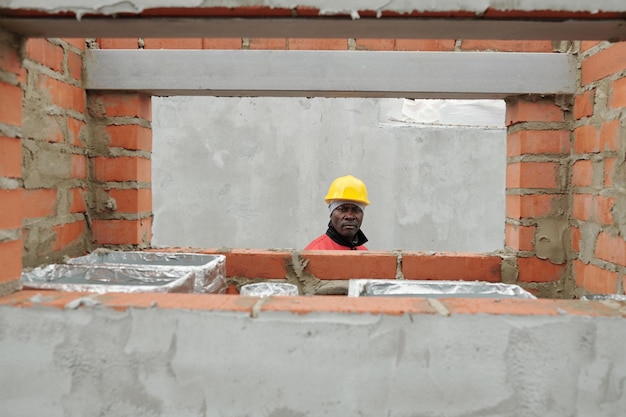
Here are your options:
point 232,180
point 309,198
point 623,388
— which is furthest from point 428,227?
point 623,388

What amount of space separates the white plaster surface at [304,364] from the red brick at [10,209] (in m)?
0.24

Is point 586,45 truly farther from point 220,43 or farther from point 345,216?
point 345,216

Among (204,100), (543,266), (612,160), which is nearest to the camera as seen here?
(612,160)

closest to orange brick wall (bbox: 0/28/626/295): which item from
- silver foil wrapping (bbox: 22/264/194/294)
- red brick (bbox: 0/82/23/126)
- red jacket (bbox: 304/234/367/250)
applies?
silver foil wrapping (bbox: 22/264/194/294)

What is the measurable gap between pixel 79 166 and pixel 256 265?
3.44 feet

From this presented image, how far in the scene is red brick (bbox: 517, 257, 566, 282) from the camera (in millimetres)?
2402

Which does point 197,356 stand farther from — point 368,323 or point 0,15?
point 0,15

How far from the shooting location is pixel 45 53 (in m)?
1.98

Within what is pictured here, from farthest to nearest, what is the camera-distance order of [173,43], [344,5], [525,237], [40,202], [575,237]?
[173,43] → [525,237] → [575,237] → [40,202] → [344,5]

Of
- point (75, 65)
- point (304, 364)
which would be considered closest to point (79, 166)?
point (75, 65)

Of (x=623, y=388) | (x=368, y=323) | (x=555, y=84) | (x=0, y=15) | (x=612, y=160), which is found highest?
(x=555, y=84)

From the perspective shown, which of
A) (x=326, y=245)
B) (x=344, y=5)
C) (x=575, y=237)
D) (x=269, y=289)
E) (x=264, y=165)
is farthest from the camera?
(x=264, y=165)

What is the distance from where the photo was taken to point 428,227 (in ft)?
20.5

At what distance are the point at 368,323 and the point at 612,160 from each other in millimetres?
1489
